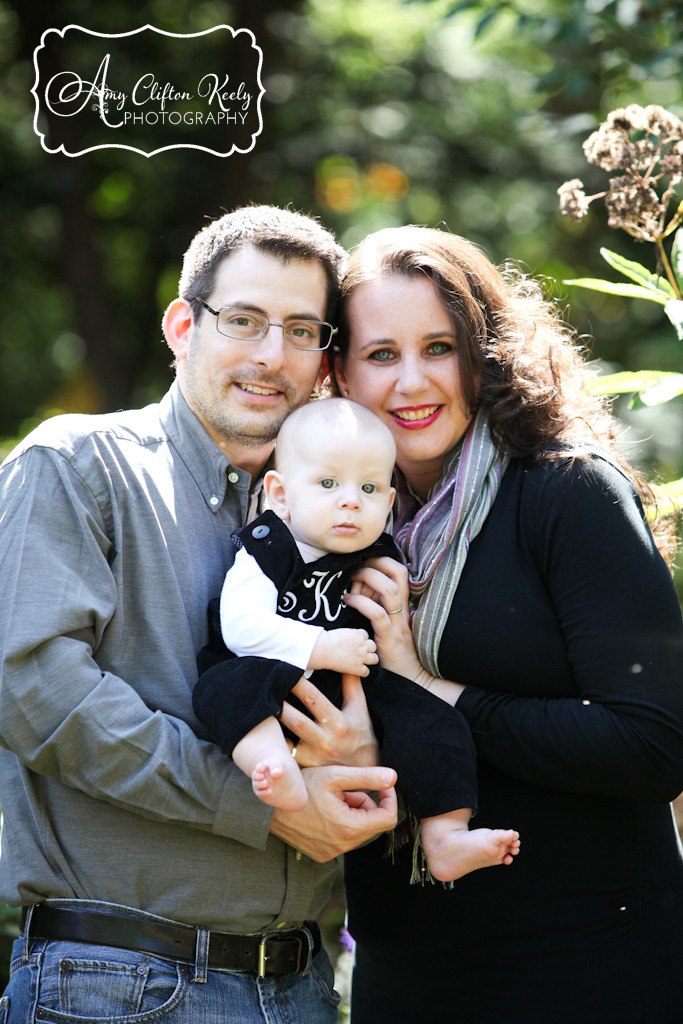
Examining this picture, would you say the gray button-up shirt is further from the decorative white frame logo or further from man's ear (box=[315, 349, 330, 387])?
the decorative white frame logo

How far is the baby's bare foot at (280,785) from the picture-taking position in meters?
2.09

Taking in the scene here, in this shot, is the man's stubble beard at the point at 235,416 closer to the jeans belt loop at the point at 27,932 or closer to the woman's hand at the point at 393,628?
the woman's hand at the point at 393,628

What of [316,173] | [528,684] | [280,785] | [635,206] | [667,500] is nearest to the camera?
[280,785]

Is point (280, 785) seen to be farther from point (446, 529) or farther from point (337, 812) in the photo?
point (446, 529)

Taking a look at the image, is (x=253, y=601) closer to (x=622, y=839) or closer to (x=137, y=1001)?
(x=137, y=1001)

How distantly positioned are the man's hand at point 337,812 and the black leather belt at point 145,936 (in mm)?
291

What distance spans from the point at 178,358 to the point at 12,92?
7.50m

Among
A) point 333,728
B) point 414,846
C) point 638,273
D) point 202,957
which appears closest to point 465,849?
point 414,846

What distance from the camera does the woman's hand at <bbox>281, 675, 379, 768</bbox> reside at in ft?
7.65

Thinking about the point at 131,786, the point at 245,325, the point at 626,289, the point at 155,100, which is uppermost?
the point at 155,100

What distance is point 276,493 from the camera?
2578 mm

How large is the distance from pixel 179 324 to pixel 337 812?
1.50m

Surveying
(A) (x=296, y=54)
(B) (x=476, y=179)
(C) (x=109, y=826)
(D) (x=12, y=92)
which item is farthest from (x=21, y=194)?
(C) (x=109, y=826)

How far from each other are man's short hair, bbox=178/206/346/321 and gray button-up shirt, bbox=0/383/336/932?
595mm
